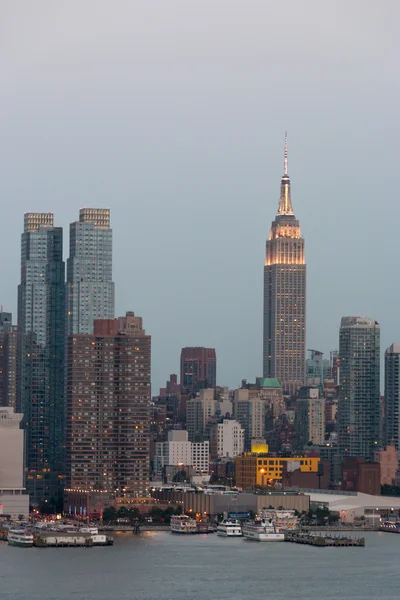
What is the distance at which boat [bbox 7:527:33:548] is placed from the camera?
509 ft

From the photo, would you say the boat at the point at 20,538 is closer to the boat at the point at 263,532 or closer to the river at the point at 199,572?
the river at the point at 199,572

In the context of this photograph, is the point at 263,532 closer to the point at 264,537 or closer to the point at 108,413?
the point at 264,537

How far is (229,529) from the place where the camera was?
172000 mm

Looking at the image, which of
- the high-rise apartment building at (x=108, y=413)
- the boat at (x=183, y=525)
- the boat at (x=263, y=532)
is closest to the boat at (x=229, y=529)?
the boat at (x=263, y=532)

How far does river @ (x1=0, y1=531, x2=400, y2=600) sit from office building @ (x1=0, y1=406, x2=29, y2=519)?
84.0 ft

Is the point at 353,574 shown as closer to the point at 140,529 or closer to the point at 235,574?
the point at 235,574

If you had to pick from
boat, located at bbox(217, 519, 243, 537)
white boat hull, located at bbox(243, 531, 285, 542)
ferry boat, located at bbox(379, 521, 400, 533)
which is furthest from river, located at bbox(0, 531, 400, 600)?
ferry boat, located at bbox(379, 521, 400, 533)

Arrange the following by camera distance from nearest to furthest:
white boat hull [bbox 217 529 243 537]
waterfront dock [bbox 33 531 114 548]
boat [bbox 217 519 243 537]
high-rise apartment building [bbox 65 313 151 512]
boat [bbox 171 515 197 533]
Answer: waterfront dock [bbox 33 531 114 548] → white boat hull [bbox 217 529 243 537] → boat [bbox 217 519 243 537] → boat [bbox 171 515 197 533] → high-rise apartment building [bbox 65 313 151 512]

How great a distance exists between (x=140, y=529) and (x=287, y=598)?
2412 inches

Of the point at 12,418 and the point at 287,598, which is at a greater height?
the point at 12,418

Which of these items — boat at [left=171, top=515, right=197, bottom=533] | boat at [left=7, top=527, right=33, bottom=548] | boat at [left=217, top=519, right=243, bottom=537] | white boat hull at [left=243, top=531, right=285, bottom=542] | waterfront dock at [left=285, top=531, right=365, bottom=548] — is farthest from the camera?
boat at [left=171, top=515, right=197, bottom=533]

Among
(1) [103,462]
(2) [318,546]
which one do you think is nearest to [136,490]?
(1) [103,462]

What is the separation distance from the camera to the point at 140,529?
178 meters

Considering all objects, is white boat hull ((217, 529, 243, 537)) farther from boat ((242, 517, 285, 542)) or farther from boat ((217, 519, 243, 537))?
boat ((242, 517, 285, 542))
